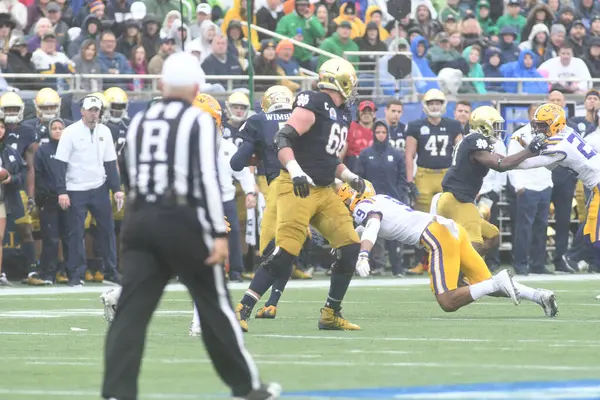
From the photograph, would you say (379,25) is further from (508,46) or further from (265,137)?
(265,137)

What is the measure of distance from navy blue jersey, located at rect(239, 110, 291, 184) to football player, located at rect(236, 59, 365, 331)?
182 centimetres

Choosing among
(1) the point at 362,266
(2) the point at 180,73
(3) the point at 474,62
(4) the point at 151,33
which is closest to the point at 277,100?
(1) the point at 362,266

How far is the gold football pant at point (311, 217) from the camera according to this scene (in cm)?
1102

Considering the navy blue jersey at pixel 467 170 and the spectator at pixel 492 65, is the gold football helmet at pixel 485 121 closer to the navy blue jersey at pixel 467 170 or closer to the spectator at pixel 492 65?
the navy blue jersey at pixel 467 170

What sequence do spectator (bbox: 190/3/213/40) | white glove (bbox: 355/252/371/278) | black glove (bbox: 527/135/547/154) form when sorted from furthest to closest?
spectator (bbox: 190/3/213/40), black glove (bbox: 527/135/547/154), white glove (bbox: 355/252/371/278)

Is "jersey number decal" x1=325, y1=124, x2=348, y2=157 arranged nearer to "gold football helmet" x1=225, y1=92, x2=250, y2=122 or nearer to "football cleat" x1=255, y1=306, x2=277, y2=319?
"football cleat" x1=255, y1=306, x2=277, y2=319

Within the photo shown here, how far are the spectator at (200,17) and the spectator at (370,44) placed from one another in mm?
2124

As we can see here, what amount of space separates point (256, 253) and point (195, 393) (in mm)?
11734

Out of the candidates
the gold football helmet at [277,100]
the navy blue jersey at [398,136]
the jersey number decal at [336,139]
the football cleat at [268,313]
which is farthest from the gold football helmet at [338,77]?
the navy blue jersey at [398,136]

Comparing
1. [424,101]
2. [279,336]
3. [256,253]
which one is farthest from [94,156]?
[279,336]

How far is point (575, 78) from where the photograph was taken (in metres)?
21.6

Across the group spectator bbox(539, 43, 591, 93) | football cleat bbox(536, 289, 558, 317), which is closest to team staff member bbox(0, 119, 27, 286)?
football cleat bbox(536, 289, 558, 317)

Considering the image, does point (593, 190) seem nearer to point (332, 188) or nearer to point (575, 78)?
point (332, 188)

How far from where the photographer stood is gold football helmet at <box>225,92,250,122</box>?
1823 cm
